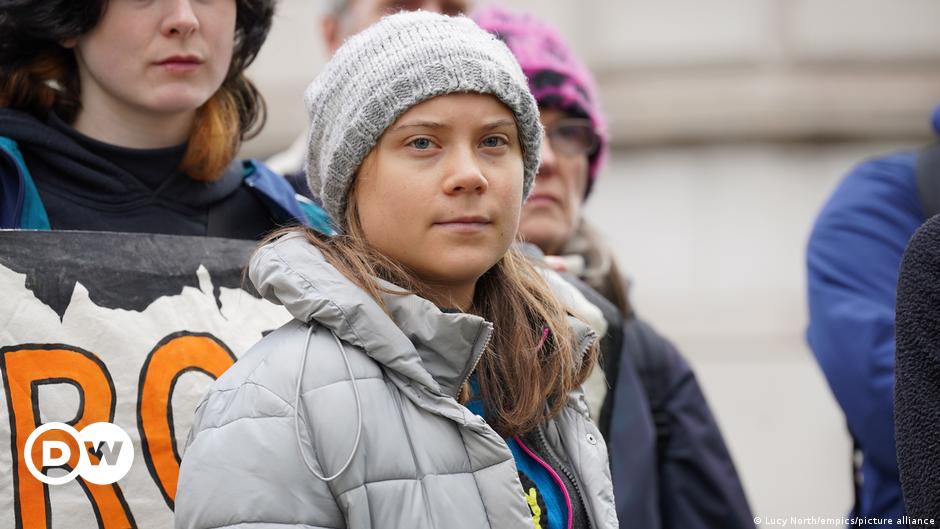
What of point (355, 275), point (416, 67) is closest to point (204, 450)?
point (355, 275)

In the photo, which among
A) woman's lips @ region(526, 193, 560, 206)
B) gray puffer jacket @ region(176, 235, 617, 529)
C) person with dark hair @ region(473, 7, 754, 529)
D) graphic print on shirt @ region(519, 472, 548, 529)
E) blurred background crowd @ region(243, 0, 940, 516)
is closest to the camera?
gray puffer jacket @ region(176, 235, 617, 529)

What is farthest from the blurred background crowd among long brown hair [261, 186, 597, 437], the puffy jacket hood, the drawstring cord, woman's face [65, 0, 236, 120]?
the drawstring cord

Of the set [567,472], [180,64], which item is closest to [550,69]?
[180,64]

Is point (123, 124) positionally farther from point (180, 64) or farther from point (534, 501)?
point (534, 501)

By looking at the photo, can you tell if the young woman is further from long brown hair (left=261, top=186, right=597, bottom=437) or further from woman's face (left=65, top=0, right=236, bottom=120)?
woman's face (left=65, top=0, right=236, bottom=120)

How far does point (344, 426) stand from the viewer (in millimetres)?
2018

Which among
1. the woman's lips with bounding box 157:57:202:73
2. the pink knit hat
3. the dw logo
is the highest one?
the woman's lips with bounding box 157:57:202:73

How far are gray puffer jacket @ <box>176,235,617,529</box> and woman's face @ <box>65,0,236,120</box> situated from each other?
0.73 meters

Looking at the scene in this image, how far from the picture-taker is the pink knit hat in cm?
362

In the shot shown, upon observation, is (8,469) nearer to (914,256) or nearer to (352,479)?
(352,479)

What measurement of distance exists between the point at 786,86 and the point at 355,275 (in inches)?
265

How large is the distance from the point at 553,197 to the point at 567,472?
1377 mm

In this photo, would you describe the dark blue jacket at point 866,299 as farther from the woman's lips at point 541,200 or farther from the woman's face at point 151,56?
the woman's face at point 151,56

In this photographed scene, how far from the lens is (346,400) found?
2.04 meters
